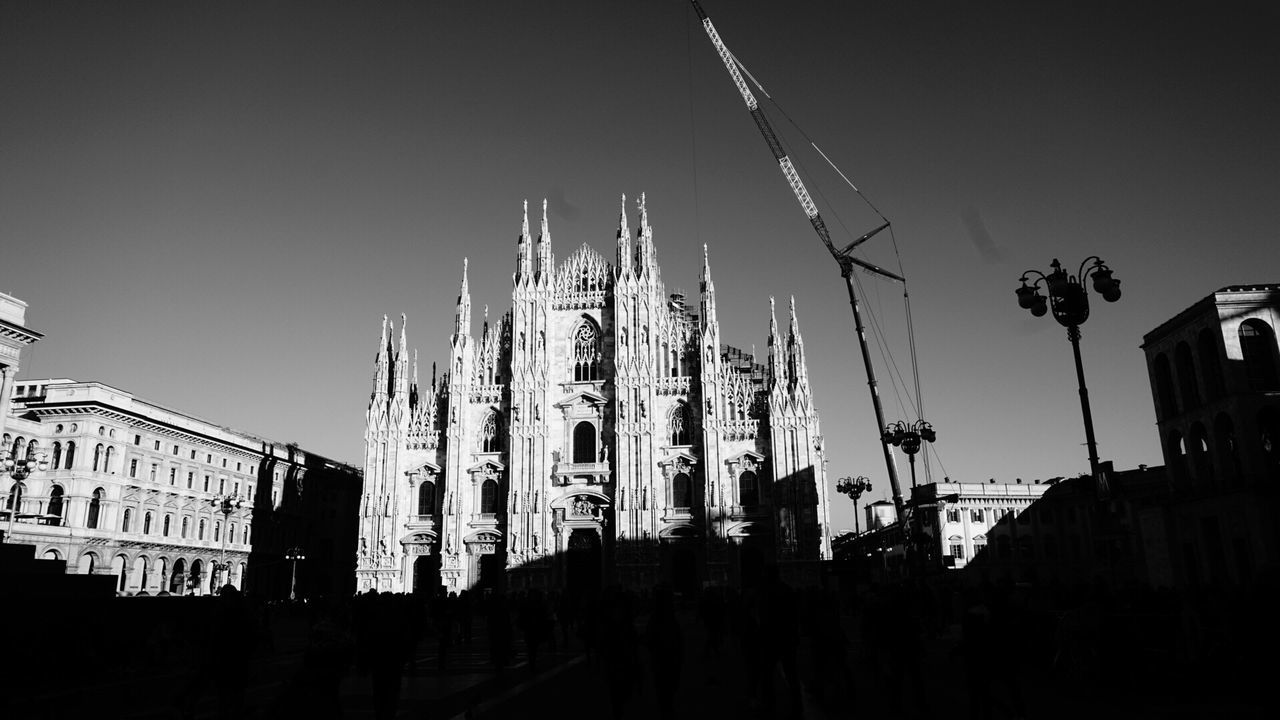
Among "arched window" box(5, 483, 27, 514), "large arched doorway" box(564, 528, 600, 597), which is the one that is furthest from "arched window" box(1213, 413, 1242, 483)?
"arched window" box(5, 483, 27, 514)

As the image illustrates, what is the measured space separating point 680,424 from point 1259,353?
30104 millimetres

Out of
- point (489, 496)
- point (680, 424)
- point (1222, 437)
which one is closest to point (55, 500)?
point (489, 496)

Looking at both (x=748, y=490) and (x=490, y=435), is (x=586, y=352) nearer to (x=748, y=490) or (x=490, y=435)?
(x=490, y=435)

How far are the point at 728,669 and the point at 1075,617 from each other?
7.03 meters

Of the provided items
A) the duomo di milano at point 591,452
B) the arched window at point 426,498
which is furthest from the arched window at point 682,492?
the arched window at point 426,498

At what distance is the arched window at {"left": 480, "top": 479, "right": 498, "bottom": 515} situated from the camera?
53375mm

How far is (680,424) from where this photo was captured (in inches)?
2094

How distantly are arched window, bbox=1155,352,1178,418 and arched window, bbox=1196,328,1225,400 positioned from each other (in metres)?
2.21

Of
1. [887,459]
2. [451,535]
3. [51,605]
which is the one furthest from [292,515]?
[51,605]

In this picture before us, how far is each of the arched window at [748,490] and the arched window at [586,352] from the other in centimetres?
1142

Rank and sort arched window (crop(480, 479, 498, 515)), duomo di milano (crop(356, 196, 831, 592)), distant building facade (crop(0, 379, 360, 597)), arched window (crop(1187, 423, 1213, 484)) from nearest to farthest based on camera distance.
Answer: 1. arched window (crop(1187, 423, 1213, 484))
2. distant building facade (crop(0, 379, 360, 597))
3. duomo di milano (crop(356, 196, 831, 592))
4. arched window (crop(480, 479, 498, 515))

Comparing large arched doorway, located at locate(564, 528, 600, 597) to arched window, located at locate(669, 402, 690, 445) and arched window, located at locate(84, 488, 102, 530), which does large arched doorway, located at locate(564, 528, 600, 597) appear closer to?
arched window, located at locate(669, 402, 690, 445)

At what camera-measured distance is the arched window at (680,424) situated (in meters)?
52.9

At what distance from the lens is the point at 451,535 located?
51812mm
